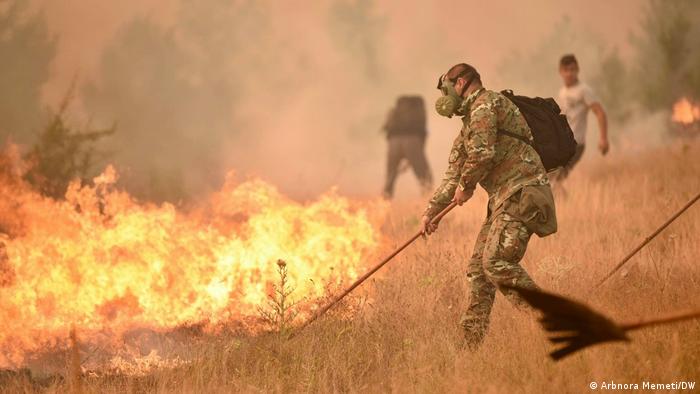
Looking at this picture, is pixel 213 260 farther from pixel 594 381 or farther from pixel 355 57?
pixel 355 57

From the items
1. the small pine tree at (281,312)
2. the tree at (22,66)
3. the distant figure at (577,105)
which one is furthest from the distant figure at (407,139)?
the tree at (22,66)

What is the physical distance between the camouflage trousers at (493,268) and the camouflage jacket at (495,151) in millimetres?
152

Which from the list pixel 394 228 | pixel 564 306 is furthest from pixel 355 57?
pixel 564 306

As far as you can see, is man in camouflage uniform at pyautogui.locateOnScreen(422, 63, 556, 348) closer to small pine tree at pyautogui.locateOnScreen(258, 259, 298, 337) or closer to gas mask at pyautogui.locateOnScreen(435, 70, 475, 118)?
gas mask at pyautogui.locateOnScreen(435, 70, 475, 118)

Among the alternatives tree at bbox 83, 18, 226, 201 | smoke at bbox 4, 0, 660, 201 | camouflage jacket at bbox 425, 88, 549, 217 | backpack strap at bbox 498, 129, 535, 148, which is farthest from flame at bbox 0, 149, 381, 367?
tree at bbox 83, 18, 226, 201

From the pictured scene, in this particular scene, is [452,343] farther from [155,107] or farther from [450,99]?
[155,107]

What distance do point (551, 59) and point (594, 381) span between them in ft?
113

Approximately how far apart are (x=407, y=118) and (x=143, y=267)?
695 centimetres

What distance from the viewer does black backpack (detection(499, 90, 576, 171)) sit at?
4688 millimetres

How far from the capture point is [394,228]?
8219mm

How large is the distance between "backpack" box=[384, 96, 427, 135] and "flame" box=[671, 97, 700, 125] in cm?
1065

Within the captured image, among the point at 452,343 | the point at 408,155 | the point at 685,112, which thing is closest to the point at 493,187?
the point at 452,343

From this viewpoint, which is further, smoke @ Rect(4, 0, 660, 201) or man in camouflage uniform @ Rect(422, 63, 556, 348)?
smoke @ Rect(4, 0, 660, 201)

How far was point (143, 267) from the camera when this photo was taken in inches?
230
